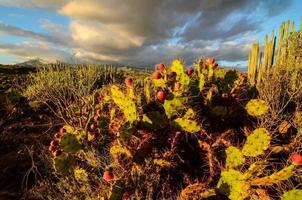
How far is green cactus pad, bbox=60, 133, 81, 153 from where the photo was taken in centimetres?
499

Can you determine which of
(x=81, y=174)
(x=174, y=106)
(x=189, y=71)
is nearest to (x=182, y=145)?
(x=174, y=106)

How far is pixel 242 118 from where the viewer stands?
5.33 meters

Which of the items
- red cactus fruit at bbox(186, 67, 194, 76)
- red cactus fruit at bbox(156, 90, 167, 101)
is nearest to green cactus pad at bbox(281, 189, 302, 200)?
red cactus fruit at bbox(156, 90, 167, 101)

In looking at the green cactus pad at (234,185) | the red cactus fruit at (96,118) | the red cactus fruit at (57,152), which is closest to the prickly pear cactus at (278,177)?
the green cactus pad at (234,185)

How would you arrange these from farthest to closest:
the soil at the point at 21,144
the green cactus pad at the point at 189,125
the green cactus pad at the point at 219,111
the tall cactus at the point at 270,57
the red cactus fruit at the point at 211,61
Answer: the tall cactus at the point at 270,57
the soil at the point at 21,144
the red cactus fruit at the point at 211,61
the green cactus pad at the point at 219,111
the green cactus pad at the point at 189,125

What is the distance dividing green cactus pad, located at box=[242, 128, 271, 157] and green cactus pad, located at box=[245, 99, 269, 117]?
0.89 metres

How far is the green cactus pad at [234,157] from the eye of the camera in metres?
4.20

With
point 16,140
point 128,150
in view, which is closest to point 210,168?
point 128,150

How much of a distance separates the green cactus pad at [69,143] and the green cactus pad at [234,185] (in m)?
Answer: 2.18

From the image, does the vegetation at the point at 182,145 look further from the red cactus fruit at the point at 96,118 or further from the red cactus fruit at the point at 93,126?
the red cactus fruit at the point at 96,118

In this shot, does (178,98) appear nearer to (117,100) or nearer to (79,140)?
(117,100)

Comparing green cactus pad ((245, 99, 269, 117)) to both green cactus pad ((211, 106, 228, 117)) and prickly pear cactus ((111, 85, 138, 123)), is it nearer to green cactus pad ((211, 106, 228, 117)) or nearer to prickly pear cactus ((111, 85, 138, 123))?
green cactus pad ((211, 106, 228, 117))

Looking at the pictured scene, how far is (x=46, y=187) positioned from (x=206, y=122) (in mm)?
2745

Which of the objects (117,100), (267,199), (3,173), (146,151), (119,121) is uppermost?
(117,100)
